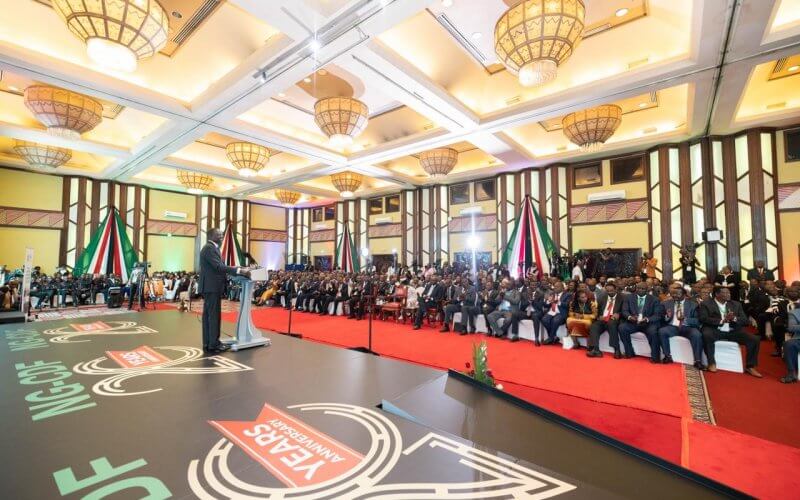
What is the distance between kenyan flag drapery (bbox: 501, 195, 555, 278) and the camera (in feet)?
36.4

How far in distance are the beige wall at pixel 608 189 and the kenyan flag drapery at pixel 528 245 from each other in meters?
1.41

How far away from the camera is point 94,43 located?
415 cm

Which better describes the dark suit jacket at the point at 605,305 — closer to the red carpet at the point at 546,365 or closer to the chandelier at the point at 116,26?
the red carpet at the point at 546,365

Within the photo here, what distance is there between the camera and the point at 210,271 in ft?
13.6

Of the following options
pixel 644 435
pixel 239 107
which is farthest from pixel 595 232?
pixel 239 107

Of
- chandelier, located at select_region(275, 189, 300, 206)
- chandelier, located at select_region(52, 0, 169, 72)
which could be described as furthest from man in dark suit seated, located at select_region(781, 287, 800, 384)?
chandelier, located at select_region(275, 189, 300, 206)

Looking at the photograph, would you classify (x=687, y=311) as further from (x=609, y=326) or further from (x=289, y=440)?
(x=289, y=440)

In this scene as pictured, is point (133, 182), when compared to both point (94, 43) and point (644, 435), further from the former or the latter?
point (644, 435)

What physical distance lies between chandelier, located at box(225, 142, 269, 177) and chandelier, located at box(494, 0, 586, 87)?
7.60 metres

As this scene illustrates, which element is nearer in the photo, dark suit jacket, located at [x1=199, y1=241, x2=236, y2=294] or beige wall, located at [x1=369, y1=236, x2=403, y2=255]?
dark suit jacket, located at [x1=199, y1=241, x2=236, y2=294]

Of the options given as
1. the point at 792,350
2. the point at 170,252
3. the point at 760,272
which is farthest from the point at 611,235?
the point at 170,252

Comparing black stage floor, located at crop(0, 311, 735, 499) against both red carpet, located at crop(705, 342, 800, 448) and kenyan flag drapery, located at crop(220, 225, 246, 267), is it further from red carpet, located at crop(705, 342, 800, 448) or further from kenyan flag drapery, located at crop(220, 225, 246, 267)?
kenyan flag drapery, located at crop(220, 225, 246, 267)

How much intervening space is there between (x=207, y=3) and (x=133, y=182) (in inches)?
495

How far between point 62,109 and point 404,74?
6.96 meters
